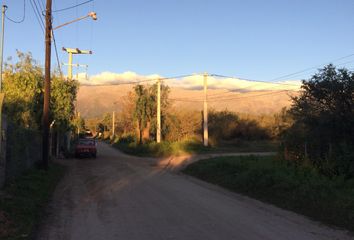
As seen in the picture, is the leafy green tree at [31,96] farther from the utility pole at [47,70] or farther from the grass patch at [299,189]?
the grass patch at [299,189]

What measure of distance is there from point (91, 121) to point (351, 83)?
15838 cm

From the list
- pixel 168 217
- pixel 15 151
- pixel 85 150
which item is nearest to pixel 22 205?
pixel 168 217

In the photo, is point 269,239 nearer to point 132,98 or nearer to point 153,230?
point 153,230

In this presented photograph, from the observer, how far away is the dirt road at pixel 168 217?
944cm

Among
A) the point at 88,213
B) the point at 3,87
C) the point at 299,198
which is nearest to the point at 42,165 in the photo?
the point at 3,87

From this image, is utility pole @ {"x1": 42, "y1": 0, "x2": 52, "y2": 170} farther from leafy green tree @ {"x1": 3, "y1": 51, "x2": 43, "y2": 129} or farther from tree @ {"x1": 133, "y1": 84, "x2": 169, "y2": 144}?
tree @ {"x1": 133, "y1": 84, "x2": 169, "y2": 144}

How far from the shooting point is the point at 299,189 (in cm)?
1428

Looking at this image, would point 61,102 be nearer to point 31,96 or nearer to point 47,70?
point 31,96

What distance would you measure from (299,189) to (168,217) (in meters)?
4.78

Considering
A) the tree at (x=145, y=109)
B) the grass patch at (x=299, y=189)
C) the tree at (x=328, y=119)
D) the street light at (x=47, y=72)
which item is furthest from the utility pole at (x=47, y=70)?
the tree at (x=145, y=109)

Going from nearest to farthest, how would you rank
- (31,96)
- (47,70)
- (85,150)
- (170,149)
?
(47,70) → (31,96) → (85,150) → (170,149)

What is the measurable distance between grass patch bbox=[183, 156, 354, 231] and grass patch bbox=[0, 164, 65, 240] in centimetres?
649

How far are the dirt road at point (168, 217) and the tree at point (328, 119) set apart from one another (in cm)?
347

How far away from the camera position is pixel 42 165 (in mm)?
23781
